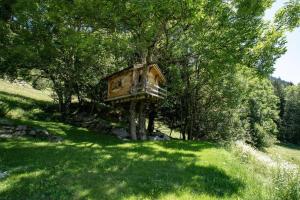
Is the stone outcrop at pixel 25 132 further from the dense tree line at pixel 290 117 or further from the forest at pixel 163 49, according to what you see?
the dense tree line at pixel 290 117

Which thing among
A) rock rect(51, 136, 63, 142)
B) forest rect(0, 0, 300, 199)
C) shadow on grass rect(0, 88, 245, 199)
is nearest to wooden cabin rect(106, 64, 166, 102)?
forest rect(0, 0, 300, 199)

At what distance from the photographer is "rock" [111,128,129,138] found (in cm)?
3098

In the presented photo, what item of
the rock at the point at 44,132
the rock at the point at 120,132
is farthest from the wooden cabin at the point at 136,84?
the rock at the point at 44,132

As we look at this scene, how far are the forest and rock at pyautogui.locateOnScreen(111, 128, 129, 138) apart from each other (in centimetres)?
518

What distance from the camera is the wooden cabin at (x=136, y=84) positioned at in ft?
91.1

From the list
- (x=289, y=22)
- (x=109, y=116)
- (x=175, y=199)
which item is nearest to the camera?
(x=175, y=199)

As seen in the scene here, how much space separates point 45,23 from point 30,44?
253 centimetres

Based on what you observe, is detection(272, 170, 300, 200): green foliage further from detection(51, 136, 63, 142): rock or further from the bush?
detection(51, 136, 63, 142): rock

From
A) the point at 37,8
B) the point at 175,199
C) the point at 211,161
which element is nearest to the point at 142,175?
the point at 175,199

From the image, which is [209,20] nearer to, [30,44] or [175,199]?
[30,44]

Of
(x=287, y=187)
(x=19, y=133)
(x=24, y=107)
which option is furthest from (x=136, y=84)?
(x=287, y=187)

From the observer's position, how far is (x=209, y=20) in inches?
1086

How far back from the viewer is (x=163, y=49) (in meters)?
32.5

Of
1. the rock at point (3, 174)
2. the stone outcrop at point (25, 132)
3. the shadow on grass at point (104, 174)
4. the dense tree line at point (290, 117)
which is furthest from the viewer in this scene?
the dense tree line at point (290, 117)
